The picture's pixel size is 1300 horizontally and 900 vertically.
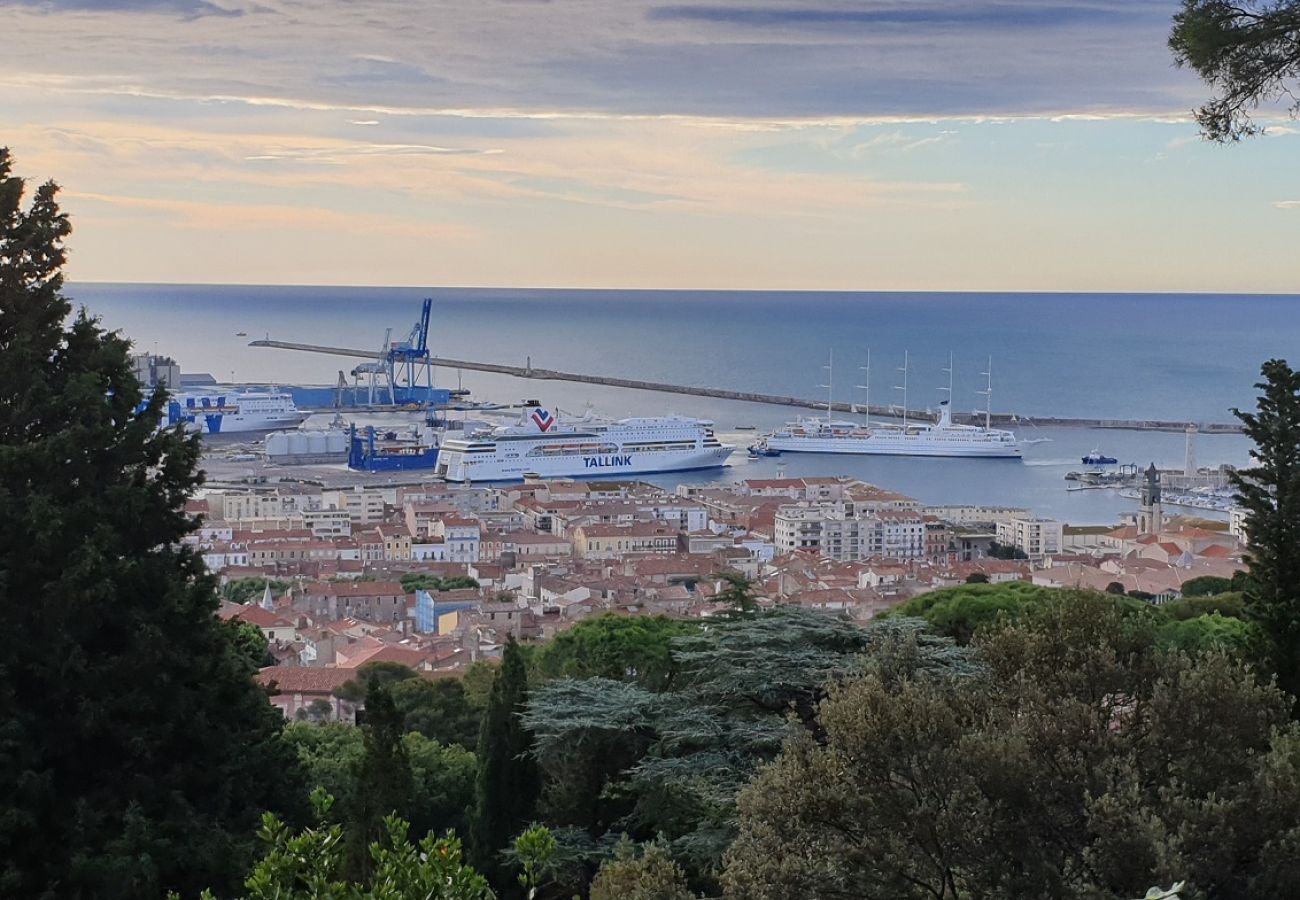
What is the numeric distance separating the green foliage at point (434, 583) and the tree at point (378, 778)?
49.1 ft

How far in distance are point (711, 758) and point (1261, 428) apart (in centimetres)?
285

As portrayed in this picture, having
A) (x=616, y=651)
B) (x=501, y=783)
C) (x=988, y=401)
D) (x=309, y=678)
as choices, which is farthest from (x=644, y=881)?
(x=988, y=401)

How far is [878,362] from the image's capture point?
75.4 metres

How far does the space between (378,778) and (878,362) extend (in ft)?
234

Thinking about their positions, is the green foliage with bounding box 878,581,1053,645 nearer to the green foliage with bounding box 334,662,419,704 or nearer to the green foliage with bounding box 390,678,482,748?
the green foliage with bounding box 390,678,482,748

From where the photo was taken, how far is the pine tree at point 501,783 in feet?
20.1

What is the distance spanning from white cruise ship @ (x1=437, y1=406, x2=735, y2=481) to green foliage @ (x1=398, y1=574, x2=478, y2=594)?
18354 mm

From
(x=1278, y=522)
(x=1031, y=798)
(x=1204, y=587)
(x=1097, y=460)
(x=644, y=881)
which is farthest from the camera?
(x=1097, y=460)

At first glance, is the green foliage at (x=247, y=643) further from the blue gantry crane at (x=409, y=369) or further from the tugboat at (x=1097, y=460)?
the blue gantry crane at (x=409, y=369)

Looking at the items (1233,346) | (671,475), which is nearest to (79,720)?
(671,475)

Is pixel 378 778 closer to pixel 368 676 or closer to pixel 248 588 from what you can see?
pixel 368 676

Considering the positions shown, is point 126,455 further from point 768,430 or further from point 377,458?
point 768,430

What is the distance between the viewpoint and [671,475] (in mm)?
41750

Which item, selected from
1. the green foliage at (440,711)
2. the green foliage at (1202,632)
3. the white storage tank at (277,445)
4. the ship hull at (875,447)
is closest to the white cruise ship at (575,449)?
the ship hull at (875,447)
